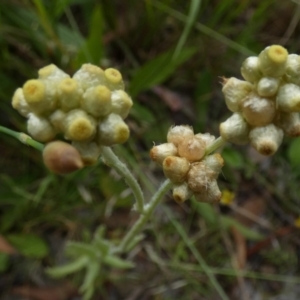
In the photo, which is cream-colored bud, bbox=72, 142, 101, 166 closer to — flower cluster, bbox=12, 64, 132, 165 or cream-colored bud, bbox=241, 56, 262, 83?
flower cluster, bbox=12, 64, 132, 165

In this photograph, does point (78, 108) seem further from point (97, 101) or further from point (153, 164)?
point (153, 164)

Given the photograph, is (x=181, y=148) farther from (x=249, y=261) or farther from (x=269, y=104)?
(x=249, y=261)

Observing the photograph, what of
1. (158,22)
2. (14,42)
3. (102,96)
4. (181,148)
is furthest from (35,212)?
(102,96)

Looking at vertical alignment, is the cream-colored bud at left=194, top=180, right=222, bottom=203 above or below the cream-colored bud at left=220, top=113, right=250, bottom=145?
below

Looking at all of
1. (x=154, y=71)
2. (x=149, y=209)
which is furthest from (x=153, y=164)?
(x=149, y=209)

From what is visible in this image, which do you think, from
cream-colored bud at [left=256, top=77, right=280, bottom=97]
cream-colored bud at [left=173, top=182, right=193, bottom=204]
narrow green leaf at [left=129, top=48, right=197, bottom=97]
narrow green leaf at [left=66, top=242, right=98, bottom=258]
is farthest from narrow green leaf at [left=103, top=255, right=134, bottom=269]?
cream-colored bud at [left=256, top=77, right=280, bottom=97]
